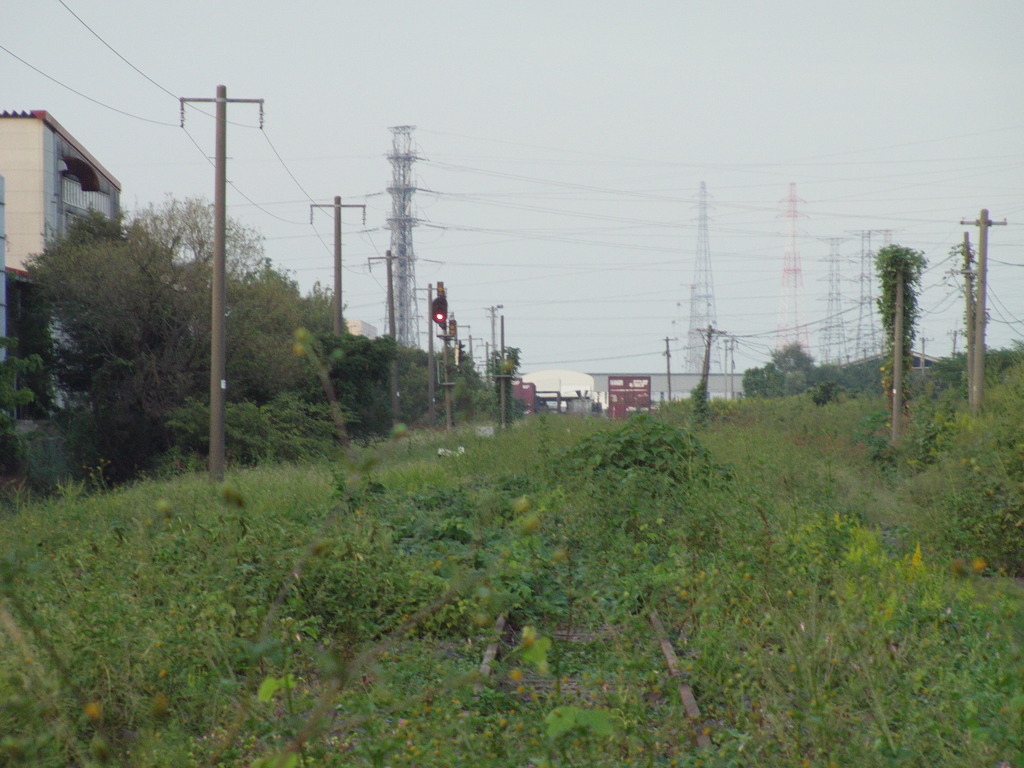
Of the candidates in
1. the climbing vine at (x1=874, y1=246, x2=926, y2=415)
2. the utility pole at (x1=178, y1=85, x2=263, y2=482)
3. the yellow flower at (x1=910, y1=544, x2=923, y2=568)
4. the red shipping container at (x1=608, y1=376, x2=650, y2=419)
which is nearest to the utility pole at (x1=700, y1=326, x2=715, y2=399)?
the red shipping container at (x1=608, y1=376, x2=650, y2=419)

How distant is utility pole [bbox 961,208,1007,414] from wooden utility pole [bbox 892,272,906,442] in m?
2.39

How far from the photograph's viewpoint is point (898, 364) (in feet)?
86.1

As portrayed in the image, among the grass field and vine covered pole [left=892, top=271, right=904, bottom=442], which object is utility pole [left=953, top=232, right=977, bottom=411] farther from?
the grass field

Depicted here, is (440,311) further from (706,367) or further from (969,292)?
(706,367)

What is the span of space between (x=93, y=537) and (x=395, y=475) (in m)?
7.32

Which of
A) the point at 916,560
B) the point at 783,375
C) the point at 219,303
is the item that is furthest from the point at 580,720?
the point at 783,375

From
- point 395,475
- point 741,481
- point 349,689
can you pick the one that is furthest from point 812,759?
point 395,475

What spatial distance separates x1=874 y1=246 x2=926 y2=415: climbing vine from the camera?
27.2 metres

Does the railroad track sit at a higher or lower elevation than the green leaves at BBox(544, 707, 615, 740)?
lower

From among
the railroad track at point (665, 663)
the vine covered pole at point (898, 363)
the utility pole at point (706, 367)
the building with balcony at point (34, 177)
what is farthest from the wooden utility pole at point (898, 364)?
the building with balcony at point (34, 177)

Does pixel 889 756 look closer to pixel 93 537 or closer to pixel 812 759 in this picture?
pixel 812 759

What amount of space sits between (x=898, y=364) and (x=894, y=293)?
2647 millimetres

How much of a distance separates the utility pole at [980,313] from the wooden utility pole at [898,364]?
7.84 feet

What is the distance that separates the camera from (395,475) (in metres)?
16.2
